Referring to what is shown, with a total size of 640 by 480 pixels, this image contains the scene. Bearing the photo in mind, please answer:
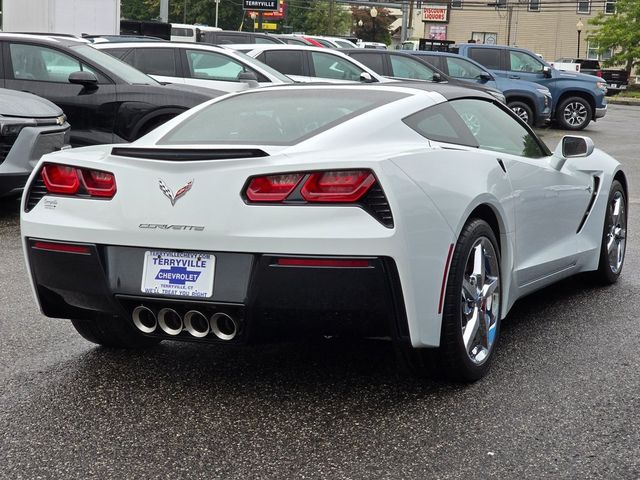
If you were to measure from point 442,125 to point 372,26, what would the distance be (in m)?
95.8

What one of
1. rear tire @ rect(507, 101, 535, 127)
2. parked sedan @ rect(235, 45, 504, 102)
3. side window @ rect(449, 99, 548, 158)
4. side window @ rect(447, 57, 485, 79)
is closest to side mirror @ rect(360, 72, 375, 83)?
parked sedan @ rect(235, 45, 504, 102)

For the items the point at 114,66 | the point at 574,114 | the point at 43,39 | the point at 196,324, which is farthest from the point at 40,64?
the point at 574,114

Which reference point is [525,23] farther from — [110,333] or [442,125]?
[110,333]

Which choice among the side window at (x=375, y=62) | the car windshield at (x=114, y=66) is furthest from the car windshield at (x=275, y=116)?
the side window at (x=375, y=62)

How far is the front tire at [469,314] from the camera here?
429cm

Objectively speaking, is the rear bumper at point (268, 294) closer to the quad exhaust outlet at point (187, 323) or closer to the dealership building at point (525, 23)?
the quad exhaust outlet at point (187, 323)

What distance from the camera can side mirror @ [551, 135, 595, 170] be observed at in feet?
19.1

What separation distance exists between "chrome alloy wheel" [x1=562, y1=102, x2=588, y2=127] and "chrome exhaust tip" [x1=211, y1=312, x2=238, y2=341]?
20.9m

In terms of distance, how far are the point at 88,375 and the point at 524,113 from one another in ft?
61.3

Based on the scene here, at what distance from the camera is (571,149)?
5852 mm

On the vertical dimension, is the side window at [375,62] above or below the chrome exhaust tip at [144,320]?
above

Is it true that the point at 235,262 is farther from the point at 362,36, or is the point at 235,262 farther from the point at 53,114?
the point at 362,36

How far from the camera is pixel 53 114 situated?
9422 millimetres

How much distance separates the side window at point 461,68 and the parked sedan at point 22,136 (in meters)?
13.6
